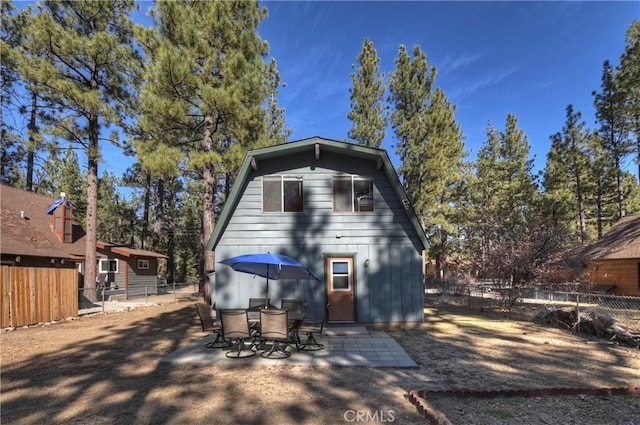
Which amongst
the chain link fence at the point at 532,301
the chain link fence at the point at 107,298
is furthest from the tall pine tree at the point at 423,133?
the chain link fence at the point at 107,298

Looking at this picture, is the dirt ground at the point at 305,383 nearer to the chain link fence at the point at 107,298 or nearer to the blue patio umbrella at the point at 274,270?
the blue patio umbrella at the point at 274,270

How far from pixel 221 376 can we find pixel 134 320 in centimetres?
787

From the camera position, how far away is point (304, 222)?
1054 centimetres

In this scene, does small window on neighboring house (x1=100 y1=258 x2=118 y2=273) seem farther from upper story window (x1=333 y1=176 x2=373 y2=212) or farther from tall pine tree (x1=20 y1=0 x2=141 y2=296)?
upper story window (x1=333 y1=176 x2=373 y2=212)

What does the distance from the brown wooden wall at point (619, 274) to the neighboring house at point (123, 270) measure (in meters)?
26.3

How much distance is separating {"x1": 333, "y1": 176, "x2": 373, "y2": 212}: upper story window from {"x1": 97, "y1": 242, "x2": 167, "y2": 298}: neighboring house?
50.6 ft

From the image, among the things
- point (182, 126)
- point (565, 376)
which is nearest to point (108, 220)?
point (182, 126)

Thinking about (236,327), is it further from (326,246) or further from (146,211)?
(146,211)

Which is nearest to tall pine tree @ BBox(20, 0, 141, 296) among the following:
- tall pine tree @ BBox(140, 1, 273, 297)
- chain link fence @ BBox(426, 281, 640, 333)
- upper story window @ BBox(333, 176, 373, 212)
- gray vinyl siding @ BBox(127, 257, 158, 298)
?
tall pine tree @ BBox(140, 1, 273, 297)

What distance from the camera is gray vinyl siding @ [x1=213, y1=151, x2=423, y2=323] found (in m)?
10.2

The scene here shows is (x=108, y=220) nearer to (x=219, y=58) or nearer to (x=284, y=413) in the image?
(x=219, y=58)

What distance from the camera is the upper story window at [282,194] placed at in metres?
10.6

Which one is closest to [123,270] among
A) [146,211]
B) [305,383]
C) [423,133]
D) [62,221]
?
[62,221]

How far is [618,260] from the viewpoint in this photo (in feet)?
62.7
